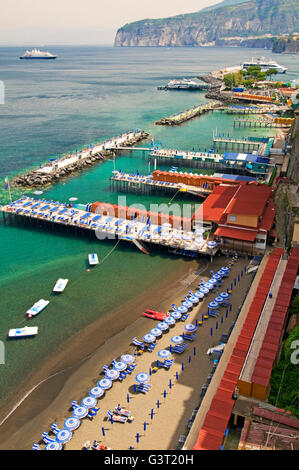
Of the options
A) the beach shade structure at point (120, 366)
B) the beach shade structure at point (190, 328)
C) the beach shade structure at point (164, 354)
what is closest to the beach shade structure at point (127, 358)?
the beach shade structure at point (120, 366)

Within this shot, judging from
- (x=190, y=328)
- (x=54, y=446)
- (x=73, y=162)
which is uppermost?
(x=73, y=162)

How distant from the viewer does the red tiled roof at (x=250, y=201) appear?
57.1 meters

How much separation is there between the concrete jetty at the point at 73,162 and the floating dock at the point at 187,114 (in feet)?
65.5

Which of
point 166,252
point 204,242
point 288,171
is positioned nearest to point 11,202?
point 166,252

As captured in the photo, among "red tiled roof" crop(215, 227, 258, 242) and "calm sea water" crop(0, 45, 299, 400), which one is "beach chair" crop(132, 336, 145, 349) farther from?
"red tiled roof" crop(215, 227, 258, 242)

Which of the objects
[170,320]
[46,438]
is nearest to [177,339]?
[170,320]

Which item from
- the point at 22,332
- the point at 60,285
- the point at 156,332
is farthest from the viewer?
the point at 60,285

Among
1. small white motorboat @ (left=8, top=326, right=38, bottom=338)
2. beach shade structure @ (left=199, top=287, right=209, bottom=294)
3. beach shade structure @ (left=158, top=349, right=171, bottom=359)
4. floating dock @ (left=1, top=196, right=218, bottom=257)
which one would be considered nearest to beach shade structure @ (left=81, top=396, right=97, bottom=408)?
beach shade structure @ (left=158, top=349, right=171, bottom=359)

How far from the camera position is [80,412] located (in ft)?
109

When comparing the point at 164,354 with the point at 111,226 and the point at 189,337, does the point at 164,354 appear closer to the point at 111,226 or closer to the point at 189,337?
the point at 189,337

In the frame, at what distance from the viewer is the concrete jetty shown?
3339 inches

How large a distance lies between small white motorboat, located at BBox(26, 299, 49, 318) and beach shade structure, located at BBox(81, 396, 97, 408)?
49.6 feet

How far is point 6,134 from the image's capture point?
12812 cm

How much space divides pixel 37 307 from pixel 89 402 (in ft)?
54.4
